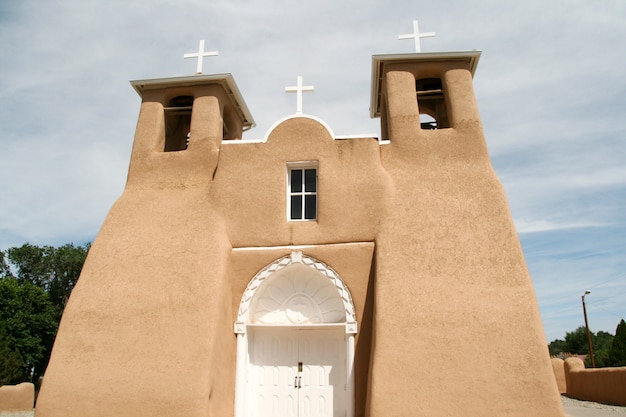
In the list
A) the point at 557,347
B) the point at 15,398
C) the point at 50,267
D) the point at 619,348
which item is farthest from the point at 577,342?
the point at 15,398

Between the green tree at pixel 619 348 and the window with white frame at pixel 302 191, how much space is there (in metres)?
17.6

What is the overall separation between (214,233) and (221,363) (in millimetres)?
2734

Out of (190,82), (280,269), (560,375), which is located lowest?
(560,375)

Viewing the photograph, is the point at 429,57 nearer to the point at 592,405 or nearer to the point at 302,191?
the point at 302,191

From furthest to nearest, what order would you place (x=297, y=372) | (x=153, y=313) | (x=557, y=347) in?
(x=557, y=347)
(x=297, y=372)
(x=153, y=313)

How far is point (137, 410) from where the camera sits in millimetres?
9047

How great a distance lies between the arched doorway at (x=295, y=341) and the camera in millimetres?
10133

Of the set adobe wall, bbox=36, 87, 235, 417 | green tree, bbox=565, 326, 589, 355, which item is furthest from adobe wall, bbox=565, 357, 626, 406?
green tree, bbox=565, 326, 589, 355

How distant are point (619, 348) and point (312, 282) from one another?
1763 cm

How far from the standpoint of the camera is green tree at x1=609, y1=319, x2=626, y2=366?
69.5 feet

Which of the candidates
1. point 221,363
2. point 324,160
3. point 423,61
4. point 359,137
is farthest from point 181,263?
point 423,61

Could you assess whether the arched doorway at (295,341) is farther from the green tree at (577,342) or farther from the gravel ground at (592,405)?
the green tree at (577,342)

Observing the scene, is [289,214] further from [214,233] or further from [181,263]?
[181,263]

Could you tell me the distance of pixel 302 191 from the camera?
11.5 meters
